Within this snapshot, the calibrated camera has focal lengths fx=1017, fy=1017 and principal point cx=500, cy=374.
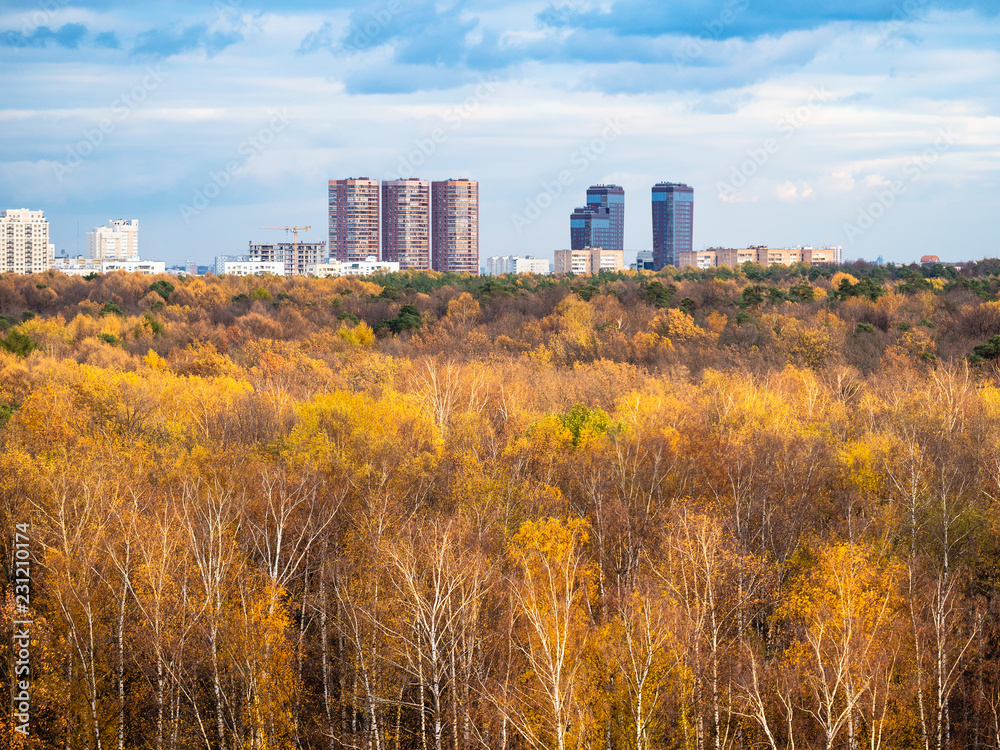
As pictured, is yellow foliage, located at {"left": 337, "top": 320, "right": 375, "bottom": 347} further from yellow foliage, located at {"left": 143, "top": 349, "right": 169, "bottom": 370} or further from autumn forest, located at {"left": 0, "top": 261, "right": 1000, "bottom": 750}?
autumn forest, located at {"left": 0, "top": 261, "right": 1000, "bottom": 750}

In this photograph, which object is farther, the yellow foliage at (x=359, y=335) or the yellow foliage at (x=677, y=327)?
the yellow foliage at (x=359, y=335)

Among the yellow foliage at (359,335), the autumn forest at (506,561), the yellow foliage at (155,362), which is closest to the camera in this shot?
the autumn forest at (506,561)

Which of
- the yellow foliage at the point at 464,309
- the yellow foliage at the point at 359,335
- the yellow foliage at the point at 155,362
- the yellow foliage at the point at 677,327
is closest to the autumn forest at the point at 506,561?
the yellow foliage at the point at 155,362

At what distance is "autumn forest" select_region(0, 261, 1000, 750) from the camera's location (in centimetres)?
2672

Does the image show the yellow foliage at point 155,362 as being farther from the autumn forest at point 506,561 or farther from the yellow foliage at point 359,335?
the yellow foliage at point 359,335

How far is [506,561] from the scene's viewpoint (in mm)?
33281

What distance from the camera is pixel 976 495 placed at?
36.6 metres

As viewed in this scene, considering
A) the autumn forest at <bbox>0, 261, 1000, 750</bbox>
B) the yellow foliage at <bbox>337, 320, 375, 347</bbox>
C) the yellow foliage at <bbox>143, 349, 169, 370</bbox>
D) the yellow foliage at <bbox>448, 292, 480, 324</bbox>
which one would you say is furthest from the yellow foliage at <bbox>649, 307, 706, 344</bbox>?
the yellow foliage at <bbox>143, 349, 169, 370</bbox>

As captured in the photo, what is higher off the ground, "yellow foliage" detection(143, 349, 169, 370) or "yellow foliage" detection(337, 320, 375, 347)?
"yellow foliage" detection(337, 320, 375, 347)

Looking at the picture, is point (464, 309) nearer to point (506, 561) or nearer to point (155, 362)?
point (155, 362)

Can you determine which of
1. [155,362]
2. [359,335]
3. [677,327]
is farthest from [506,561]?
[359,335]

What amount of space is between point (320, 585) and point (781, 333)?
48194 millimetres

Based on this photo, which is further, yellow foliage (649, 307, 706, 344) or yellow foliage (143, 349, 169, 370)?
yellow foliage (649, 307, 706, 344)

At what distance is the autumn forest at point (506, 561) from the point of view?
87.7 feet
